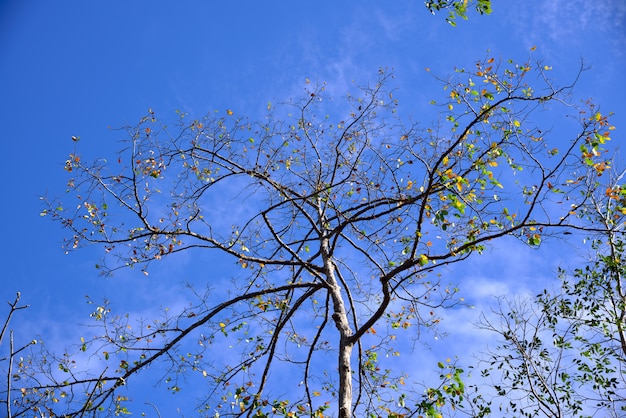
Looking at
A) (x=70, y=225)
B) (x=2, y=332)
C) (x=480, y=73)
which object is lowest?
(x=2, y=332)

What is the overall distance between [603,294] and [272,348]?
804 centimetres

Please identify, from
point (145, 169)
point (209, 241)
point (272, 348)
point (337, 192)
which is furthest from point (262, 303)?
point (145, 169)

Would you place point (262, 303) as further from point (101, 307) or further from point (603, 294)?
point (603, 294)

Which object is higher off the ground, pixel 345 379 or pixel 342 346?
pixel 342 346

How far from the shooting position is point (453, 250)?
6598 millimetres

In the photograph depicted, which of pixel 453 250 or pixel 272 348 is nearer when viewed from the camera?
pixel 453 250

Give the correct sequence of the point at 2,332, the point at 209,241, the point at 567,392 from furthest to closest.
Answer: the point at 567,392 < the point at 209,241 < the point at 2,332

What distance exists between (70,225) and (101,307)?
1.41m

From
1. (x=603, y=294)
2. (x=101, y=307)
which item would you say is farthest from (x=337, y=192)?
(x=603, y=294)

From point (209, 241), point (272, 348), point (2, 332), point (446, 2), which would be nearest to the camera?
point (2, 332)

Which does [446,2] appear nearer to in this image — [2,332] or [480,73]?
[480,73]

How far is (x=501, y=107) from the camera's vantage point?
693 centimetres

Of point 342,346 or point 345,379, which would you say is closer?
point 345,379

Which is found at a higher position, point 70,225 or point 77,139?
point 77,139
